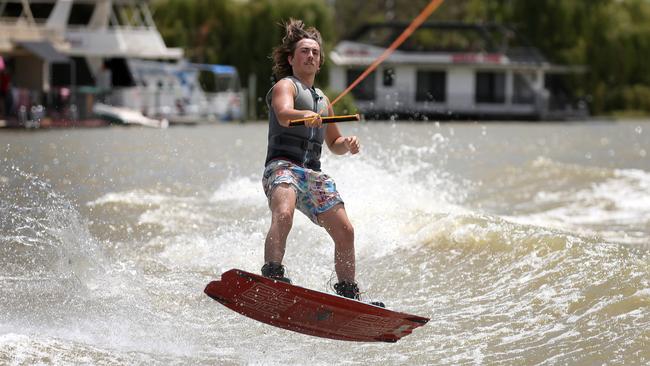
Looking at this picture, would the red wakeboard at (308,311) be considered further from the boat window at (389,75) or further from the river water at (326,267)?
the boat window at (389,75)

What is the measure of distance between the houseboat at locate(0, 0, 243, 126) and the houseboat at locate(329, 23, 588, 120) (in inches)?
268

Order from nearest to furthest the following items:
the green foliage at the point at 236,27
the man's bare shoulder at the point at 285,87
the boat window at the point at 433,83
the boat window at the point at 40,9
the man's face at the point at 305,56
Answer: the man's bare shoulder at the point at 285,87 < the man's face at the point at 305,56 < the boat window at the point at 40,9 < the green foliage at the point at 236,27 < the boat window at the point at 433,83

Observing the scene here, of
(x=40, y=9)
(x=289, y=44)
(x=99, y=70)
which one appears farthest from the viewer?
(x=40, y=9)

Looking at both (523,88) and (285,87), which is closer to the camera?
(285,87)

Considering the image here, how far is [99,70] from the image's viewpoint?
143 ft

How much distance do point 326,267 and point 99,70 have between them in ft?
117

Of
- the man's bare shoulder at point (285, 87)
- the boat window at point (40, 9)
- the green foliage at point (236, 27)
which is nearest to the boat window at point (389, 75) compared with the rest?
the green foliage at point (236, 27)

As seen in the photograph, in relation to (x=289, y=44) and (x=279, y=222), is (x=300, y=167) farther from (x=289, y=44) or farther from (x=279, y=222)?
(x=289, y=44)

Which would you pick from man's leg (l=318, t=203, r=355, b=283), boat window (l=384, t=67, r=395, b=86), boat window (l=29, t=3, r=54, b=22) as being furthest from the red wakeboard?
boat window (l=29, t=3, r=54, b=22)

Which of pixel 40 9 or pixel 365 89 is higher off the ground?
pixel 40 9

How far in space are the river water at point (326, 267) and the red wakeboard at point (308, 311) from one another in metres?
0.14

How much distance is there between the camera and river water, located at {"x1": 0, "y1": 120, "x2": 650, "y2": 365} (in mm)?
6688

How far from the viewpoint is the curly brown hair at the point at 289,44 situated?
6879 mm

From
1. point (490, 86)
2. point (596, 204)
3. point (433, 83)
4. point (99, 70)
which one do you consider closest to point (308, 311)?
point (596, 204)
